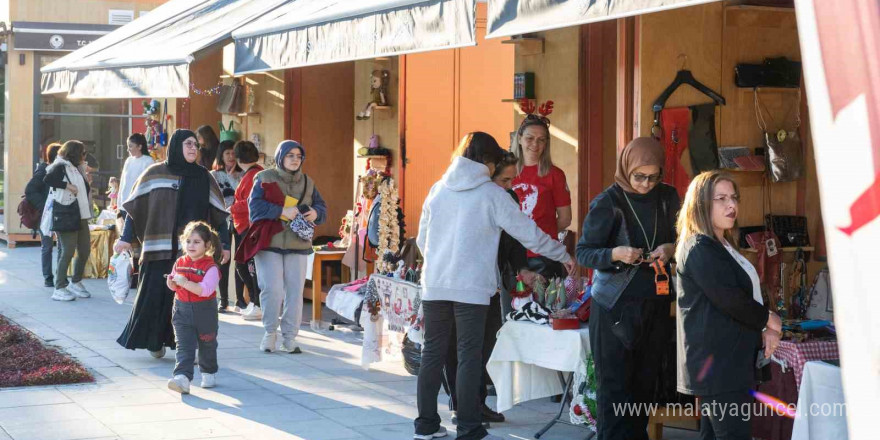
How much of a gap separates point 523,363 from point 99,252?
30.9 feet

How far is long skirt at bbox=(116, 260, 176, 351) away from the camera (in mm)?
8117

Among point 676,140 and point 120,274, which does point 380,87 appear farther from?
point 676,140

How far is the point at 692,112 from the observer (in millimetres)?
6734

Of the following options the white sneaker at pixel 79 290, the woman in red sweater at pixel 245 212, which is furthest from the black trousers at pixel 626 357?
the white sneaker at pixel 79 290

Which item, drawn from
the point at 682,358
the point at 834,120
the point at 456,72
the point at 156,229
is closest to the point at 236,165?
the point at 456,72

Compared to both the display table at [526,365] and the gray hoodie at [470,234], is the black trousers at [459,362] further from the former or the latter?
the display table at [526,365]

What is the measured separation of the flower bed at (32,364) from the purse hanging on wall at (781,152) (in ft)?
15.7

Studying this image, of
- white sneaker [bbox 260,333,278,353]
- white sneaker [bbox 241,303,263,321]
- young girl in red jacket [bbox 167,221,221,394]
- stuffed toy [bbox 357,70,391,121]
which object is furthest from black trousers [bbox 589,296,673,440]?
white sneaker [bbox 241,303,263,321]

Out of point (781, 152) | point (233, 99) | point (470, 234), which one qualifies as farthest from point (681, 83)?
point (233, 99)

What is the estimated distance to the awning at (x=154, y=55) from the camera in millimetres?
9836

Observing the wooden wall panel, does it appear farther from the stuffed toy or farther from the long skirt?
the long skirt

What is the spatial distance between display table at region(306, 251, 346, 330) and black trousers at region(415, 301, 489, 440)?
162 inches

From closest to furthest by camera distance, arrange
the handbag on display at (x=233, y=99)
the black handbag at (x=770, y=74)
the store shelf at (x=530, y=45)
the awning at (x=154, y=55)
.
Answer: the black handbag at (x=770, y=74)
the store shelf at (x=530, y=45)
the awning at (x=154, y=55)
the handbag on display at (x=233, y=99)

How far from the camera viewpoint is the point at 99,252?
14.3 m
